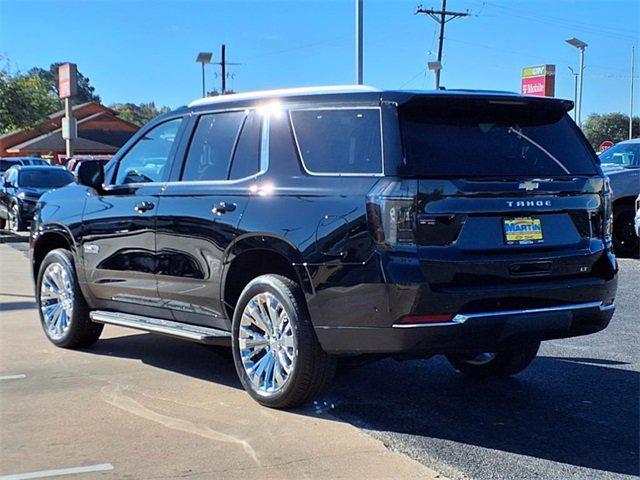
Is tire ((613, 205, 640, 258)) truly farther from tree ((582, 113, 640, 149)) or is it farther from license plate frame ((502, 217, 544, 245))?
tree ((582, 113, 640, 149))

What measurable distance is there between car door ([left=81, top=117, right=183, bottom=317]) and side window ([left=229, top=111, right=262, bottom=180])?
0.77 m

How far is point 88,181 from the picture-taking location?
6691 mm

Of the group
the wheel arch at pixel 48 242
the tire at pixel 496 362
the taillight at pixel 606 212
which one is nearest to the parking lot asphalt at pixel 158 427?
the wheel arch at pixel 48 242

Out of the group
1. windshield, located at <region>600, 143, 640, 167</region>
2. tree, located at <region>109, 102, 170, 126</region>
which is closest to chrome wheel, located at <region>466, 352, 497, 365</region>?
windshield, located at <region>600, 143, 640, 167</region>

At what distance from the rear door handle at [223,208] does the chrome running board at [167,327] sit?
814mm

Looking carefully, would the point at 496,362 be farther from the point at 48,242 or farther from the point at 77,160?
the point at 77,160

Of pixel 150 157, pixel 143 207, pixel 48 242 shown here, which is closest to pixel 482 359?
pixel 143 207

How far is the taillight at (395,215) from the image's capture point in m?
4.53

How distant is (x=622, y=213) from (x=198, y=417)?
10155mm

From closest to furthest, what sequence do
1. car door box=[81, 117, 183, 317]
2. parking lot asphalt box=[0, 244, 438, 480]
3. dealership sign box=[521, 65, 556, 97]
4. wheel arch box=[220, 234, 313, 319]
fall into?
parking lot asphalt box=[0, 244, 438, 480], wheel arch box=[220, 234, 313, 319], car door box=[81, 117, 183, 317], dealership sign box=[521, 65, 556, 97]

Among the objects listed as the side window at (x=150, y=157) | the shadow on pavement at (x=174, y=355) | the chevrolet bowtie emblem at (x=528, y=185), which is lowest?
the shadow on pavement at (x=174, y=355)

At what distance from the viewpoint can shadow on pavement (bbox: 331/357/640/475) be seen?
4.62 meters

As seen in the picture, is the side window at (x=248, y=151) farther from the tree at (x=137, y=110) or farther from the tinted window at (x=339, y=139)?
the tree at (x=137, y=110)

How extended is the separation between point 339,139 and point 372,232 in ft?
2.61
